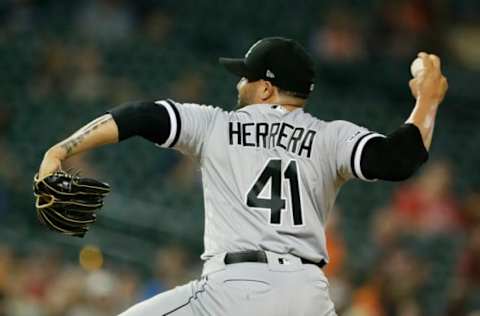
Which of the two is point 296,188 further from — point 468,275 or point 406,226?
point 406,226

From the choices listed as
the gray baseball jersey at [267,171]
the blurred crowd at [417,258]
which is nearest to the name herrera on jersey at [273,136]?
the gray baseball jersey at [267,171]

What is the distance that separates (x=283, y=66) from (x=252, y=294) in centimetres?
90

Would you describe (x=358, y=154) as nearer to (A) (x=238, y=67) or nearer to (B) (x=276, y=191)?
(B) (x=276, y=191)

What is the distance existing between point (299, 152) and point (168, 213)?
555 cm

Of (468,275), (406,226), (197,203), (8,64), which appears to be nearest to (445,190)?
(406,226)

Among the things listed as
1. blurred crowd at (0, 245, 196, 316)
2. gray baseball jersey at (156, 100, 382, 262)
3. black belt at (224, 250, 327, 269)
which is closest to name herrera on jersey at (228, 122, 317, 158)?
gray baseball jersey at (156, 100, 382, 262)

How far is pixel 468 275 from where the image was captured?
8.12 m

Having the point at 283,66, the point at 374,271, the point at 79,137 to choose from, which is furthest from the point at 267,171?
the point at 374,271

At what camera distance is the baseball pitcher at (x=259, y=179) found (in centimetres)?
421

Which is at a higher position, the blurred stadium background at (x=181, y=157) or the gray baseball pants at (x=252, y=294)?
the gray baseball pants at (x=252, y=294)

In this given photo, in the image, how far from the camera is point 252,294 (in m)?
4.18

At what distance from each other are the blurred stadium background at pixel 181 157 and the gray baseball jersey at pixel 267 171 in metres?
3.19

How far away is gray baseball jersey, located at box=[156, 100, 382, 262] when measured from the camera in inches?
169

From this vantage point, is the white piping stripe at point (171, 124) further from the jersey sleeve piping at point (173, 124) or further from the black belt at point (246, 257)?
the black belt at point (246, 257)
